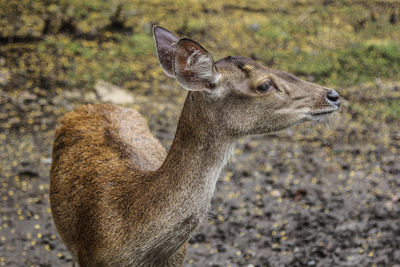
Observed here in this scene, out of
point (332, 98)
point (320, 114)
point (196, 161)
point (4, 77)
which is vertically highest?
point (332, 98)

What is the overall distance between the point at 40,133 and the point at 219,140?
4160 mm

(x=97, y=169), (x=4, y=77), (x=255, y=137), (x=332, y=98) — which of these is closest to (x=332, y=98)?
(x=332, y=98)

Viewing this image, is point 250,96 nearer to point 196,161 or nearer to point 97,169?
point 196,161

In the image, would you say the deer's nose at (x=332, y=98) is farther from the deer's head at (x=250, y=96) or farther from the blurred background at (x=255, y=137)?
the blurred background at (x=255, y=137)

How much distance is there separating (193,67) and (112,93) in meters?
4.76

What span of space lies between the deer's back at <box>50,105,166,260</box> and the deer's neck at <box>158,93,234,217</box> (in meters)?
0.30

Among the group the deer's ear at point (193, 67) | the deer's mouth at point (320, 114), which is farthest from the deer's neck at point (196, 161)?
the deer's mouth at point (320, 114)

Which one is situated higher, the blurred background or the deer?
the deer

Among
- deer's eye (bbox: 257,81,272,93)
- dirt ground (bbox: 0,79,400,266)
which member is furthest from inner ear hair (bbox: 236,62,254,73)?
dirt ground (bbox: 0,79,400,266)

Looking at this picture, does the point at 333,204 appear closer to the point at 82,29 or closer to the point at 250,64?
the point at 250,64

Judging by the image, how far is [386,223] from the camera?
5.45 meters

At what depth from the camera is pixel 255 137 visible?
707 cm

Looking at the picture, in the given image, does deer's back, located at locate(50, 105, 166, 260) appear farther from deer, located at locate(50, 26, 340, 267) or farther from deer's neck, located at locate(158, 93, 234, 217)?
deer's neck, located at locate(158, 93, 234, 217)

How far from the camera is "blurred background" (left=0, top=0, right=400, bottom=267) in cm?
526
